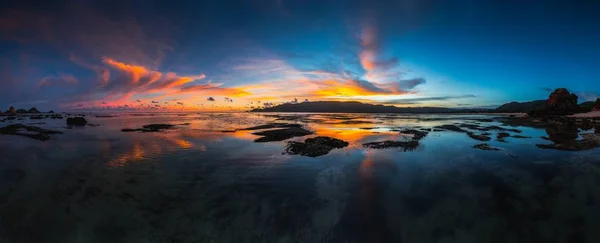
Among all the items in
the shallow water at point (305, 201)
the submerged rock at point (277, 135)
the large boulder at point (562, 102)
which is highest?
the large boulder at point (562, 102)

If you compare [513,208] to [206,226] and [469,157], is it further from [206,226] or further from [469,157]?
[206,226]

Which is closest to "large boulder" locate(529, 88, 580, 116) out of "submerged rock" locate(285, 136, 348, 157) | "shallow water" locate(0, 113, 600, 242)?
"submerged rock" locate(285, 136, 348, 157)

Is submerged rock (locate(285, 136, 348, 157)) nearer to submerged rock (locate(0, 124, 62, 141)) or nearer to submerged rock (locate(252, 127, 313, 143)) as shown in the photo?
submerged rock (locate(252, 127, 313, 143))

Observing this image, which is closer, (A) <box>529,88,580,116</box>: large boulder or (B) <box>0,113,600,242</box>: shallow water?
(B) <box>0,113,600,242</box>: shallow water

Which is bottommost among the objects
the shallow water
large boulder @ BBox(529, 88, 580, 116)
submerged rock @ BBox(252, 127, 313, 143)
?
the shallow water

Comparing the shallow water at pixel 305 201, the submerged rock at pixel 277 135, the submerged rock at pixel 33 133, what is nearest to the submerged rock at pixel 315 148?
the shallow water at pixel 305 201

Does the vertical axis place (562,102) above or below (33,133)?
above

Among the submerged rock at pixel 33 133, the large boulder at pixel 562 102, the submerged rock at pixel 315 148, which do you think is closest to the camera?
the submerged rock at pixel 315 148

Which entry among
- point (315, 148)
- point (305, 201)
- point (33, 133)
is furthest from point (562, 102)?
point (33, 133)

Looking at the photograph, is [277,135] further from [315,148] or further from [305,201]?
[305,201]

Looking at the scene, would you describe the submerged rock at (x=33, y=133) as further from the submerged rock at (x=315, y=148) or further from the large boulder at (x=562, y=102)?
the large boulder at (x=562, y=102)

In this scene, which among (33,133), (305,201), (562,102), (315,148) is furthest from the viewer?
(562,102)

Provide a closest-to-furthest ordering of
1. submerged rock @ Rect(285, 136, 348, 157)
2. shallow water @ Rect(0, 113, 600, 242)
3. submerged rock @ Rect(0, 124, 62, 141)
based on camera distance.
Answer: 1. shallow water @ Rect(0, 113, 600, 242)
2. submerged rock @ Rect(285, 136, 348, 157)
3. submerged rock @ Rect(0, 124, 62, 141)

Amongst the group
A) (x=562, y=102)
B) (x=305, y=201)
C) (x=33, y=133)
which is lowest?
(x=305, y=201)
